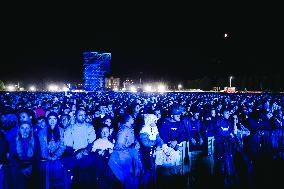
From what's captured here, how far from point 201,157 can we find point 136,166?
169 centimetres

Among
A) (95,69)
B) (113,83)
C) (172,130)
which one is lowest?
(172,130)

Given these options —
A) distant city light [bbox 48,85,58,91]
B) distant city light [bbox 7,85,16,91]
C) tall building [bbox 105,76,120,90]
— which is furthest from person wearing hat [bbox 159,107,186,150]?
tall building [bbox 105,76,120,90]

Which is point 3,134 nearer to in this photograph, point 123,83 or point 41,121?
point 41,121

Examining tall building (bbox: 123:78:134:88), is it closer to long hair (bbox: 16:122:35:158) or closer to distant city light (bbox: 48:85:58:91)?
distant city light (bbox: 48:85:58:91)

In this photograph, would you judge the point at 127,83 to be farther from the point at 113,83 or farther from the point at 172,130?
the point at 172,130

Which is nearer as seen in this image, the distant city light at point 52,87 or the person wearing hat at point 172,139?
the person wearing hat at point 172,139

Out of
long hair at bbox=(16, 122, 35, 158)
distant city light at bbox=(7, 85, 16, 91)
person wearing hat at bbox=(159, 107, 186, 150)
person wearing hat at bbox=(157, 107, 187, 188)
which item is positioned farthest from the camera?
distant city light at bbox=(7, 85, 16, 91)

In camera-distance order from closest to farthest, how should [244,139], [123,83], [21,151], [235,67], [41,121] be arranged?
[21,151] → [41,121] → [244,139] → [235,67] → [123,83]

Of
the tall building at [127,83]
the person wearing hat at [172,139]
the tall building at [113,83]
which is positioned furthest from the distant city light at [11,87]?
the person wearing hat at [172,139]

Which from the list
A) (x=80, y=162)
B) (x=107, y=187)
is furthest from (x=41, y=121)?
(x=107, y=187)

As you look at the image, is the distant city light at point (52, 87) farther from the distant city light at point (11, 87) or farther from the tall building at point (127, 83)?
the tall building at point (127, 83)

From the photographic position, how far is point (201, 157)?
7.68 m

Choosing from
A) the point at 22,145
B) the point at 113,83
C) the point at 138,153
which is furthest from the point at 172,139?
the point at 113,83

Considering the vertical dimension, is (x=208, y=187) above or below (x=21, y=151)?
below
